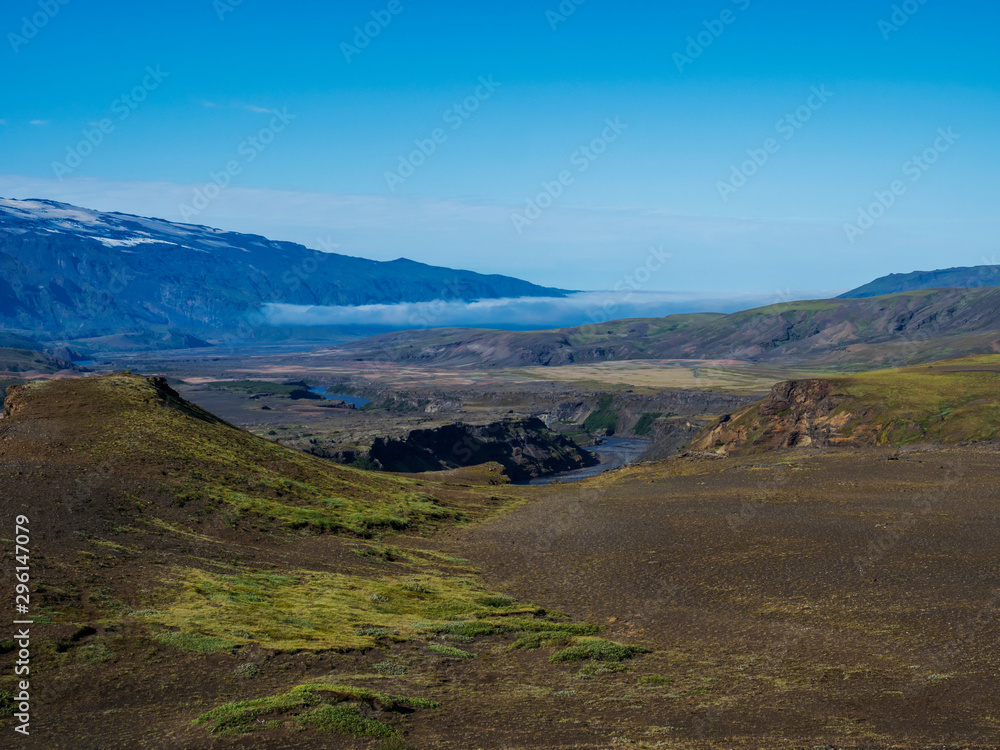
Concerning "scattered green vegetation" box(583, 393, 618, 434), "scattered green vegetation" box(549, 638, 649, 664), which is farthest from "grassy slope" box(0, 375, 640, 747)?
"scattered green vegetation" box(583, 393, 618, 434)

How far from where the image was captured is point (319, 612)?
82.7 feet

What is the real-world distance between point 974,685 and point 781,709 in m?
4.48

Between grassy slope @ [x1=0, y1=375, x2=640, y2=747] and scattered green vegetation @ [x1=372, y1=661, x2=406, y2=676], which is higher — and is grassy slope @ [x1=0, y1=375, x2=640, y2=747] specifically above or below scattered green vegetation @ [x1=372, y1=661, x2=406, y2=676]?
above

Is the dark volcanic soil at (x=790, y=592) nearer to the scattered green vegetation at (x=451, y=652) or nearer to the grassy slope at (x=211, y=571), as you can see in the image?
the grassy slope at (x=211, y=571)

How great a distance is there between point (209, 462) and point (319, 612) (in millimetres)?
19076

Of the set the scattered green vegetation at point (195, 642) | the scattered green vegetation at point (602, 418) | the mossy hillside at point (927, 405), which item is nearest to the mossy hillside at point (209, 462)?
the scattered green vegetation at point (195, 642)

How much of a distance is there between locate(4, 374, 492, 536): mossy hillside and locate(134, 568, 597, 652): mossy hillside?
840cm

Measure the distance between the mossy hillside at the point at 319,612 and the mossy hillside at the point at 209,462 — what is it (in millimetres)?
8401

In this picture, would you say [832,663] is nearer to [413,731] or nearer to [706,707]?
[706,707]

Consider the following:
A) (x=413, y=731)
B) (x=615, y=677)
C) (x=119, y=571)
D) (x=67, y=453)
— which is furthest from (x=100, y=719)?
(x=67, y=453)

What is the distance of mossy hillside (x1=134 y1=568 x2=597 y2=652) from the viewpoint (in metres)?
21.7

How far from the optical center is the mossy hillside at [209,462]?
124ft

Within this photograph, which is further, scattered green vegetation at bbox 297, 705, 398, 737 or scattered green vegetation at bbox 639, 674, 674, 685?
scattered green vegetation at bbox 639, 674, 674, 685

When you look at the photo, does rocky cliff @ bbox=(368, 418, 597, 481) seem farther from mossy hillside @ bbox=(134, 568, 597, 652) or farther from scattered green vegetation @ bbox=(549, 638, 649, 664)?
scattered green vegetation @ bbox=(549, 638, 649, 664)
